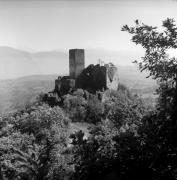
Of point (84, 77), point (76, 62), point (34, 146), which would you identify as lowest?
point (34, 146)

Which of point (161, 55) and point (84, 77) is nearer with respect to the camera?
point (161, 55)

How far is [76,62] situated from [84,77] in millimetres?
3094

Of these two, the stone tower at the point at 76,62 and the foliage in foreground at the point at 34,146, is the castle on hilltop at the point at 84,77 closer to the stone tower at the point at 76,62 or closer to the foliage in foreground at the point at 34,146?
the stone tower at the point at 76,62

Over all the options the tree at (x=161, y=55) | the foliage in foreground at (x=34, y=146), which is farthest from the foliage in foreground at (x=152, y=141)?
the foliage in foreground at (x=34, y=146)

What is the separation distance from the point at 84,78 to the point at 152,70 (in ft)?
145

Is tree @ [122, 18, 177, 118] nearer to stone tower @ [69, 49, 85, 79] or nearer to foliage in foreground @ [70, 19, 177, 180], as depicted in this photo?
foliage in foreground @ [70, 19, 177, 180]

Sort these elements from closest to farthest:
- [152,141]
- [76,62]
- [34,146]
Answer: [152,141], [34,146], [76,62]

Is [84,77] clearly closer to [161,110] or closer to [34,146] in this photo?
[34,146]

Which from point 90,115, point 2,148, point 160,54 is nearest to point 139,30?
point 160,54

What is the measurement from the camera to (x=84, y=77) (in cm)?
5569

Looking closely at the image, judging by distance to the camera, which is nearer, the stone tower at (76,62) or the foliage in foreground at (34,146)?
the foliage in foreground at (34,146)

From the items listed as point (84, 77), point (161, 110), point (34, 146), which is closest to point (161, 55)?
point (161, 110)

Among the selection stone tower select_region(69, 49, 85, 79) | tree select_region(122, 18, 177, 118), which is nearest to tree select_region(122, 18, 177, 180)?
tree select_region(122, 18, 177, 118)

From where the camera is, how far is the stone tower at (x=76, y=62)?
5684 centimetres
